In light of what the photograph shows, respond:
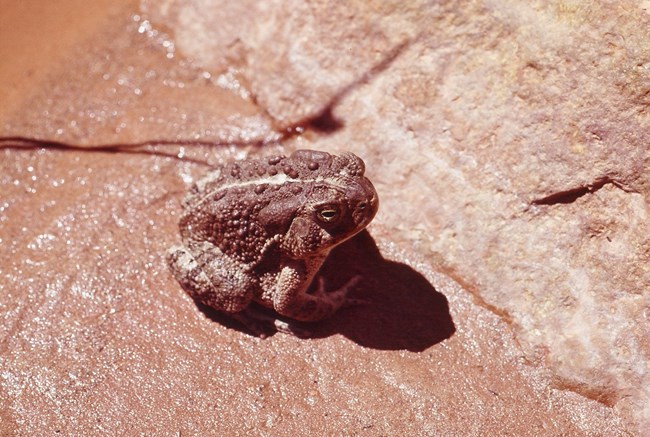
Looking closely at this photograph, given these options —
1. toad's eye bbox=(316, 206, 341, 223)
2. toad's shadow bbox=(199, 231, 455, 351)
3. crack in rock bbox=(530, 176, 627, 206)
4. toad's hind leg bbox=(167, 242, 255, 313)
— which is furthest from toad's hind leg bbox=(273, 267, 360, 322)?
crack in rock bbox=(530, 176, 627, 206)

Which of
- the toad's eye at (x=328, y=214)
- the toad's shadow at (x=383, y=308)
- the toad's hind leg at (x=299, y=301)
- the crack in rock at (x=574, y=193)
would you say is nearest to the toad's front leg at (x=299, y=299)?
the toad's hind leg at (x=299, y=301)

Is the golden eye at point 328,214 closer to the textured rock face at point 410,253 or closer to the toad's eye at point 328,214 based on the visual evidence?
the toad's eye at point 328,214

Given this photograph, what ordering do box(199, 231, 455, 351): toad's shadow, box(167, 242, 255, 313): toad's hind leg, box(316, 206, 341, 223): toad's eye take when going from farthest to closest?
box(199, 231, 455, 351): toad's shadow, box(167, 242, 255, 313): toad's hind leg, box(316, 206, 341, 223): toad's eye

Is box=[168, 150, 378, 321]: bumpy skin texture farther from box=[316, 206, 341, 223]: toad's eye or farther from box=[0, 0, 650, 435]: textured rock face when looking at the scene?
box=[0, 0, 650, 435]: textured rock face

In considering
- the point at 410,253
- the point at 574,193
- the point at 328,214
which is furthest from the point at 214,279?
the point at 574,193

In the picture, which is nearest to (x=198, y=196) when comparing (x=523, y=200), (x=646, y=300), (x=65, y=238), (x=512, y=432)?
(x=65, y=238)
